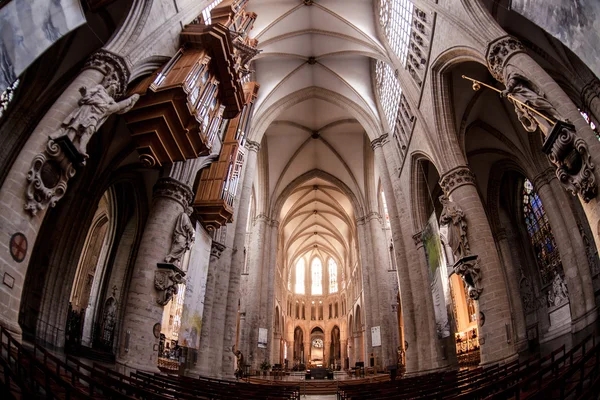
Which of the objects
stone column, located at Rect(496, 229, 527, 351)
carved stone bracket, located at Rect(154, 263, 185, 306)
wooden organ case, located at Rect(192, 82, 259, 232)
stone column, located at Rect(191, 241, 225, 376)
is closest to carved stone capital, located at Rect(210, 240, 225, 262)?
stone column, located at Rect(191, 241, 225, 376)

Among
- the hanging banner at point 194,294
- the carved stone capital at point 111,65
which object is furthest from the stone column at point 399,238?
the carved stone capital at point 111,65

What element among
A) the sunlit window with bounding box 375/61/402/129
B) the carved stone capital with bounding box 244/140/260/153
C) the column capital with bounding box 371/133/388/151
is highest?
the sunlit window with bounding box 375/61/402/129

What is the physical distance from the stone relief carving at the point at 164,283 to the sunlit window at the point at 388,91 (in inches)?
493

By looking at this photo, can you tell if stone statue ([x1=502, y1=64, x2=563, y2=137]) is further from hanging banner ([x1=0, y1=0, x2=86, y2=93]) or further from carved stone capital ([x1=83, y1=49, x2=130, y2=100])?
hanging banner ([x1=0, y1=0, x2=86, y2=93])

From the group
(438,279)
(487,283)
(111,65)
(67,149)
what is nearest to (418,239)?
(438,279)

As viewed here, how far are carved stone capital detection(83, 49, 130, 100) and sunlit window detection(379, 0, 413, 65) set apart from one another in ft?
35.5

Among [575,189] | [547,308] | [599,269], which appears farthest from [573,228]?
[575,189]

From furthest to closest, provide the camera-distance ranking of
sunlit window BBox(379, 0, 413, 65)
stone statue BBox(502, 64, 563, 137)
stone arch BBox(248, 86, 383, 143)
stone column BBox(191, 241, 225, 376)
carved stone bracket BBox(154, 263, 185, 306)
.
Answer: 1. stone arch BBox(248, 86, 383, 143)
2. sunlit window BBox(379, 0, 413, 65)
3. stone column BBox(191, 241, 225, 376)
4. carved stone bracket BBox(154, 263, 185, 306)
5. stone statue BBox(502, 64, 563, 137)

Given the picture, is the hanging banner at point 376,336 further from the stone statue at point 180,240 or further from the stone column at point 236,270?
the stone statue at point 180,240

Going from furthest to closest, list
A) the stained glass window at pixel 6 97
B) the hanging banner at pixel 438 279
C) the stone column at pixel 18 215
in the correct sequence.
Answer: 1. the hanging banner at pixel 438 279
2. the stained glass window at pixel 6 97
3. the stone column at pixel 18 215

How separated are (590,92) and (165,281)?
12253 mm

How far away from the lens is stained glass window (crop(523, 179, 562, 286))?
48.6 feet

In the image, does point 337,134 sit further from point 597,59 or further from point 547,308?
point 597,59

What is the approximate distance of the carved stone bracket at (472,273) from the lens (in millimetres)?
10414
